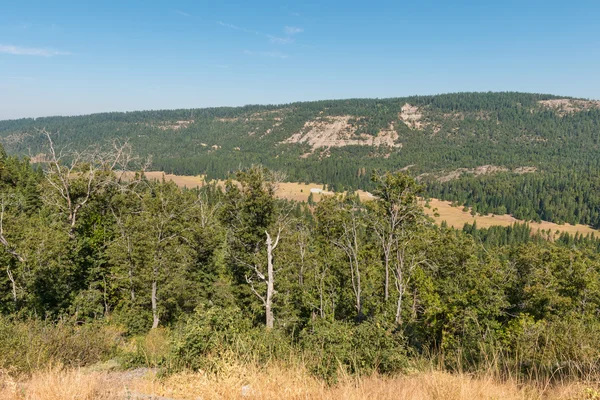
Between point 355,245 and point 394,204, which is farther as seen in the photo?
point 355,245

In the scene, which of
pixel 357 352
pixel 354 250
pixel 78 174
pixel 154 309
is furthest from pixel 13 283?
pixel 357 352

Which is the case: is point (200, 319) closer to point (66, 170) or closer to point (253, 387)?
point (253, 387)

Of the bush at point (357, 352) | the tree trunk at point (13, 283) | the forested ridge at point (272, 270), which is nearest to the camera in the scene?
the bush at point (357, 352)

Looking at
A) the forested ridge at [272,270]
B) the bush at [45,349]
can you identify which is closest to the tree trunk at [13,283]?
the forested ridge at [272,270]

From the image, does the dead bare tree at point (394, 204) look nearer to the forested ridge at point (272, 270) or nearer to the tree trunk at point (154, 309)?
the forested ridge at point (272, 270)

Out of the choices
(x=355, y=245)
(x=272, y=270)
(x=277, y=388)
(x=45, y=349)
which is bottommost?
(x=272, y=270)

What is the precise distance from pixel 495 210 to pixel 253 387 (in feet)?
576

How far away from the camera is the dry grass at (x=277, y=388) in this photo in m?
5.07

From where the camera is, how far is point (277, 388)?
560 cm

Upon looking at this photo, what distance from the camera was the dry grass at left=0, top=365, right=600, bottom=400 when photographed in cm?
507

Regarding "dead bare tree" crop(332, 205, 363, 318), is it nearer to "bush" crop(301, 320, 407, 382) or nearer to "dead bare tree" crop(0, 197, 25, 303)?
"bush" crop(301, 320, 407, 382)

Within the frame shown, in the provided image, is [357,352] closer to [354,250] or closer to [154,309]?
[354,250]

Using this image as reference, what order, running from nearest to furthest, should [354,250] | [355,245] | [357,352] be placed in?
1. [357,352]
2. [355,245]
3. [354,250]

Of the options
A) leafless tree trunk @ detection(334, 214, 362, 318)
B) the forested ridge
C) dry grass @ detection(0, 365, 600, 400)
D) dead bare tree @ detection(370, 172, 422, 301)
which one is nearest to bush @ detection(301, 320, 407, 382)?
dry grass @ detection(0, 365, 600, 400)
